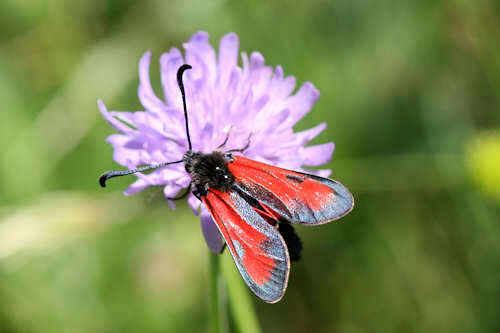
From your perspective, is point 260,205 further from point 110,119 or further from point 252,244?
point 110,119

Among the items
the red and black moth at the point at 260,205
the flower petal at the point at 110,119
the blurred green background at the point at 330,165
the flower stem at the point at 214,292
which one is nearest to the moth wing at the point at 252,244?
the red and black moth at the point at 260,205

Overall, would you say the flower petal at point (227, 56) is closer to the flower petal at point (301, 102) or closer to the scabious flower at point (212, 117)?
the scabious flower at point (212, 117)

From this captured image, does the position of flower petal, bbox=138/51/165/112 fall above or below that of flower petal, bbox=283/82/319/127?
above

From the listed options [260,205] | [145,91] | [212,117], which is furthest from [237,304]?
[145,91]

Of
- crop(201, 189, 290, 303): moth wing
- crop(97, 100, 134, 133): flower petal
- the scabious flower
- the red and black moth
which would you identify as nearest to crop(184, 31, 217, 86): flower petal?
the scabious flower

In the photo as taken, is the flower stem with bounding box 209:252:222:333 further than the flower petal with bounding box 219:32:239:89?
No

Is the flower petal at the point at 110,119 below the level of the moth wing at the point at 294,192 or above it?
above

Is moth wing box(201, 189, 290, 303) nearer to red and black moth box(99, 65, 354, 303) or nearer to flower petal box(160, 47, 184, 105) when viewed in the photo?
red and black moth box(99, 65, 354, 303)

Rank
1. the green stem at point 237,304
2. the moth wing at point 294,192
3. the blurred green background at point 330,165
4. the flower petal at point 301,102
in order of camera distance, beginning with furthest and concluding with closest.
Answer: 1. the blurred green background at point 330,165
2. the green stem at point 237,304
3. the flower petal at point 301,102
4. the moth wing at point 294,192

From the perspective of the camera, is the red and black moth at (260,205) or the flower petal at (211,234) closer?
the red and black moth at (260,205)
